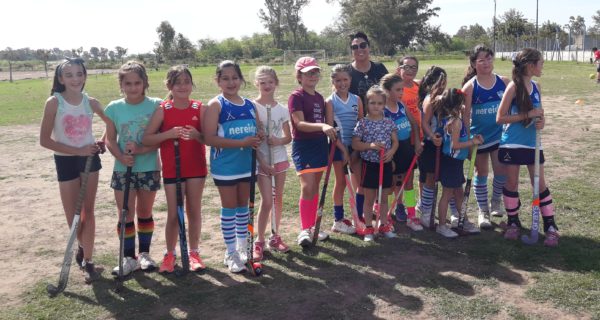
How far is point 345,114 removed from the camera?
5348 mm

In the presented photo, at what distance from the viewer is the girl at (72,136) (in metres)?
4.38

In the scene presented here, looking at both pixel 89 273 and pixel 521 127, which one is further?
pixel 521 127

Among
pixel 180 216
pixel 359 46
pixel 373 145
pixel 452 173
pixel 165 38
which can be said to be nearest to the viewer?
pixel 180 216

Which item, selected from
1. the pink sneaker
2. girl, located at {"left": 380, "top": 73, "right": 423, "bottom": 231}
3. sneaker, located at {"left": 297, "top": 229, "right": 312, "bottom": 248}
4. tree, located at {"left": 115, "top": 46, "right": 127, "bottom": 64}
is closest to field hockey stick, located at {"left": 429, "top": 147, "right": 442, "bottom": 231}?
girl, located at {"left": 380, "top": 73, "right": 423, "bottom": 231}

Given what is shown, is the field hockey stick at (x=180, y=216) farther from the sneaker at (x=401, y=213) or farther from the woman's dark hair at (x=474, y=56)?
the woman's dark hair at (x=474, y=56)

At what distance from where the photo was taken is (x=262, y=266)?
4793 millimetres

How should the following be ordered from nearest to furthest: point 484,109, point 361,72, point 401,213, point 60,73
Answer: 1. point 60,73
2. point 484,109
3. point 361,72
4. point 401,213

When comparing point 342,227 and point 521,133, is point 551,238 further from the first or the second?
point 342,227

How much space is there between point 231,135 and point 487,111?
2.82 m

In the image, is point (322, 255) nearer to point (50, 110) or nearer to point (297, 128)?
point (297, 128)

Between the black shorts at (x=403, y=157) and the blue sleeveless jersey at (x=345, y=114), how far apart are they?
55 cm

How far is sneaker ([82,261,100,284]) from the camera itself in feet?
14.9

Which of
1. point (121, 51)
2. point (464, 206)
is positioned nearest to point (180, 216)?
point (464, 206)

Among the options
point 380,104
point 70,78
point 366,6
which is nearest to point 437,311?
point 380,104
